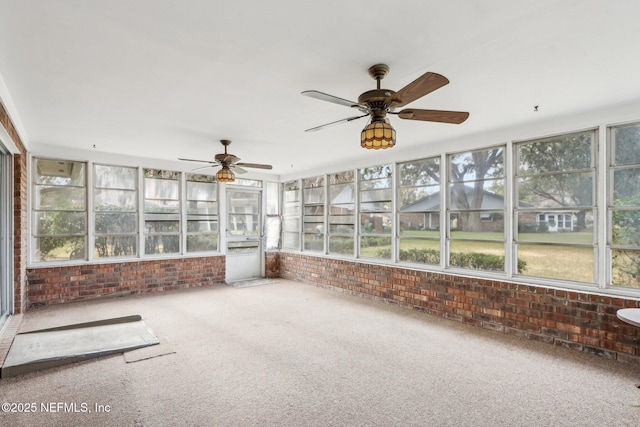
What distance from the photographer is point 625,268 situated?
3604mm

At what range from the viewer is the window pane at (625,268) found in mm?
3537

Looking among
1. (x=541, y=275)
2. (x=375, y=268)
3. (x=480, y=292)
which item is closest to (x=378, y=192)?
(x=375, y=268)

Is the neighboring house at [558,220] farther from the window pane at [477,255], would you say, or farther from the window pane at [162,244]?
the window pane at [162,244]

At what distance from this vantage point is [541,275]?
420 cm

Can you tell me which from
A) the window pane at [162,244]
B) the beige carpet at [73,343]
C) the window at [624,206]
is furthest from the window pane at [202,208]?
the window at [624,206]

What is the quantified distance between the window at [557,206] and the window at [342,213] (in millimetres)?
3082

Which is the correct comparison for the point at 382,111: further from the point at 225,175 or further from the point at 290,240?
the point at 290,240

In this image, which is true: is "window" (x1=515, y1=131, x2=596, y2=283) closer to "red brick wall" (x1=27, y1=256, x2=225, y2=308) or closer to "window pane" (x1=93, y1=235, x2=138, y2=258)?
"red brick wall" (x1=27, y1=256, x2=225, y2=308)

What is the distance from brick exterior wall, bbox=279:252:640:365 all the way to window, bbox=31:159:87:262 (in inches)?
200

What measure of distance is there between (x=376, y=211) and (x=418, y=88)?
4008 mm

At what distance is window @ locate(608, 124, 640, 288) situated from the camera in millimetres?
3537

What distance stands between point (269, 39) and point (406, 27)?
36.8 inches

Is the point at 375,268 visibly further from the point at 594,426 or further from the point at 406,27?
the point at 406,27

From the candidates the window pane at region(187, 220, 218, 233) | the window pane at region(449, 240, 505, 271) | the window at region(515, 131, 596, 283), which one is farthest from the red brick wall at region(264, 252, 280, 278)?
the window at region(515, 131, 596, 283)
